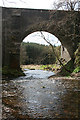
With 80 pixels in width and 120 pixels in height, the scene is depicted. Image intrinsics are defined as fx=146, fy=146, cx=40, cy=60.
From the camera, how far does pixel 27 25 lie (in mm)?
10297

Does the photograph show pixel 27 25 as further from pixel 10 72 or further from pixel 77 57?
pixel 77 57

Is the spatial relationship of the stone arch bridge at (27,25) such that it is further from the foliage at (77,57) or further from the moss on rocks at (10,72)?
the foliage at (77,57)

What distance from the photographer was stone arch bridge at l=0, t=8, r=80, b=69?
1010 centimetres

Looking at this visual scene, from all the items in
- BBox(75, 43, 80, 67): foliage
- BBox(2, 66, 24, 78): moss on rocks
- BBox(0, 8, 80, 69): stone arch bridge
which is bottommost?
BBox(2, 66, 24, 78): moss on rocks

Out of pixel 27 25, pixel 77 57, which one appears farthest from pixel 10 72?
pixel 77 57

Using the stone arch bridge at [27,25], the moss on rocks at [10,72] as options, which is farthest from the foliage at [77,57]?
the moss on rocks at [10,72]

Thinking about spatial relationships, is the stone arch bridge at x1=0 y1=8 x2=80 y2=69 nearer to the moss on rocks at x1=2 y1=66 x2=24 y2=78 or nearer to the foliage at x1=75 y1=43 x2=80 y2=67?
the moss on rocks at x1=2 y1=66 x2=24 y2=78

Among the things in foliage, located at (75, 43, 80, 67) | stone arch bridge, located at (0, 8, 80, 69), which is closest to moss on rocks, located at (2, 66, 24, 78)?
stone arch bridge, located at (0, 8, 80, 69)

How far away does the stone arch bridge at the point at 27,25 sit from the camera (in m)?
10.1

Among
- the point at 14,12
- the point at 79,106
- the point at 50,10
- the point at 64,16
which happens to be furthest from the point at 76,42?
the point at 79,106

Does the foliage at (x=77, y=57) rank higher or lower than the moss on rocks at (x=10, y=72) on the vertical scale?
higher

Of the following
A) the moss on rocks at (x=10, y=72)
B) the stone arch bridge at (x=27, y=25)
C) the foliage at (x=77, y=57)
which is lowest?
the moss on rocks at (x=10, y=72)

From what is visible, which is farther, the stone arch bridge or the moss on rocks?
the stone arch bridge

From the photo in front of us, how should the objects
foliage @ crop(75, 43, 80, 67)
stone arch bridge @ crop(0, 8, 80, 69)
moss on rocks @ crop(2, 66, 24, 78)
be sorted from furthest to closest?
stone arch bridge @ crop(0, 8, 80, 69), foliage @ crop(75, 43, 80, 67), moss on rocks @ crop(2, 66, 24, 78)
